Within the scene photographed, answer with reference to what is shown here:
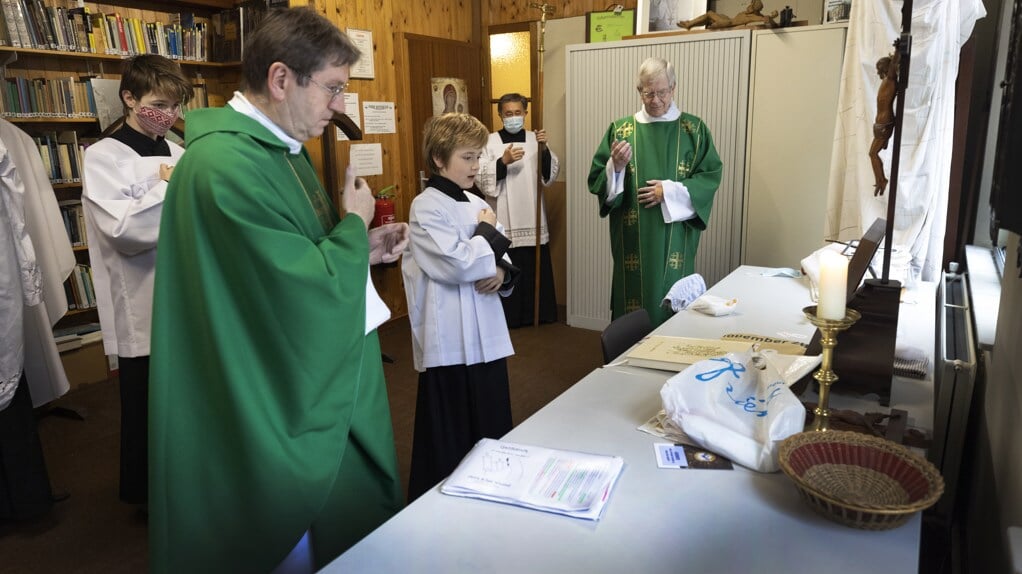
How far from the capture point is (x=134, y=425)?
93.5 inches

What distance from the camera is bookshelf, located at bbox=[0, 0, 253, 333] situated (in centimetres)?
352

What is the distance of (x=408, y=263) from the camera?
2314 millimetres

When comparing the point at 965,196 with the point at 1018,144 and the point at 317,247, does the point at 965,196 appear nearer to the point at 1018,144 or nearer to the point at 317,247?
the point at 1018,144

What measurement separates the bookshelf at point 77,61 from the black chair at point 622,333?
10.2 feet

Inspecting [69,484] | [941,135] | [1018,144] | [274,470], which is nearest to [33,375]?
[69,484]

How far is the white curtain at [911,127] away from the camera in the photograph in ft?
8.65

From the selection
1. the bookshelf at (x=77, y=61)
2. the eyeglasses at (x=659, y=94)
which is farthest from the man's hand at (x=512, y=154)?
the bookshelf at (x=77, y=61)

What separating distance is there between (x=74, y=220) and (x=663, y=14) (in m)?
3.48

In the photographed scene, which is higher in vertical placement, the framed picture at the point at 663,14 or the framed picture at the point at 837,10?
the framed picture at the point at 663,14

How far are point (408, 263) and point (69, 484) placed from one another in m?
1.68

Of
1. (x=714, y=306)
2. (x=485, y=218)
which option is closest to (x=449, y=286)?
(x=485, y=218)

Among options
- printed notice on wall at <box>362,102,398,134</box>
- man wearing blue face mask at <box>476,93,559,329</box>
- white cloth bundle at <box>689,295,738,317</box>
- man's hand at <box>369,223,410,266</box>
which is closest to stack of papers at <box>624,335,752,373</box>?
white cloth bundle at <box>689,295,738,317</box>

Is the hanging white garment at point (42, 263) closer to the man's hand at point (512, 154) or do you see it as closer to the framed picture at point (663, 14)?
the man's hand at point (512, 154)

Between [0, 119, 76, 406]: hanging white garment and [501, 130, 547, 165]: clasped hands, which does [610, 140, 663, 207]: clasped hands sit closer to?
[501, 130, 547, 165]: clasped hands
